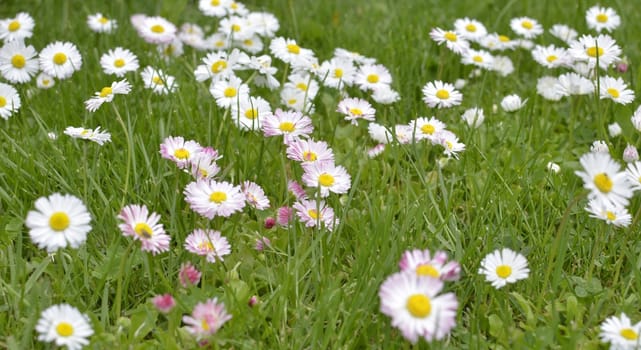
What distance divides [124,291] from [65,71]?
1223 mm

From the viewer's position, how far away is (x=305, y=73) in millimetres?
3266

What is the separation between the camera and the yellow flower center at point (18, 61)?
119 inches

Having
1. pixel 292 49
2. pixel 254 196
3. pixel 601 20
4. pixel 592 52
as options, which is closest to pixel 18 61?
pixel 292 49

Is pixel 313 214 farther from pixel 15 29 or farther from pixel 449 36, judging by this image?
pixel 15 29

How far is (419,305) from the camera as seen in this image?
5.28 feet

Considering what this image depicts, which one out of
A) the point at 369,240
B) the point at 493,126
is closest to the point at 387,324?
the point at 369,240

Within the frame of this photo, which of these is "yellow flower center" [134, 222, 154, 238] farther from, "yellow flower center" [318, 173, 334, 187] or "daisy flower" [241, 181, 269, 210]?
"yellow flower center" [318, 173, 334, 187]

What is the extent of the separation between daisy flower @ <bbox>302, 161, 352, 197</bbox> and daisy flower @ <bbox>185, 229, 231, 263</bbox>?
0.32 m

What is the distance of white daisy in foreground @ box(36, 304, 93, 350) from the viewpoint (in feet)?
5.49

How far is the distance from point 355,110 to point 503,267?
948 mm

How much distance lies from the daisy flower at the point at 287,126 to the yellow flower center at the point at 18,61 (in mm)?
1139

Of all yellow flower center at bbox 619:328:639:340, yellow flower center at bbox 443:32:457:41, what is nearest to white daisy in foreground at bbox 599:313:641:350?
yellow flower center at bbox 619:328:639:340

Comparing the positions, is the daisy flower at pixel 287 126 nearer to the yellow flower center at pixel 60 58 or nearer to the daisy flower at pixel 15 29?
the yellow flower center at pixel 60 58

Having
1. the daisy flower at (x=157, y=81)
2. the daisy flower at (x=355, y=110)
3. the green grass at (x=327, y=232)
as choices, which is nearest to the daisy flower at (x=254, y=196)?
the green grass at (x=327, y=232)
